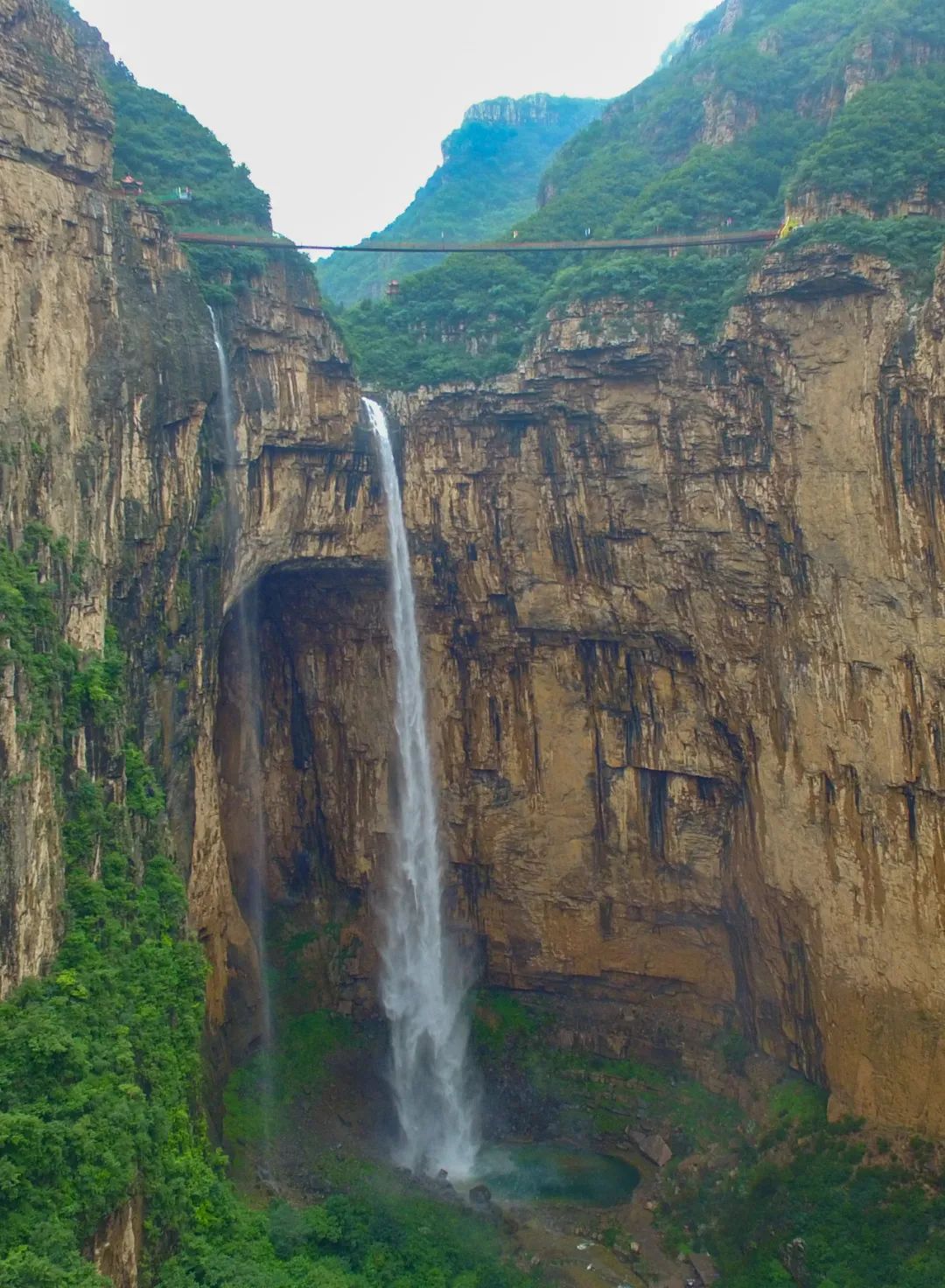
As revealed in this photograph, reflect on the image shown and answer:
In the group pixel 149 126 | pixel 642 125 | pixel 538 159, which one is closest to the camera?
pixel 149 126

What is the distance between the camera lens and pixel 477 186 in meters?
43.8

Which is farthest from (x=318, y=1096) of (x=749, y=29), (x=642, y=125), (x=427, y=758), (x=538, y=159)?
(x=538, y=159)

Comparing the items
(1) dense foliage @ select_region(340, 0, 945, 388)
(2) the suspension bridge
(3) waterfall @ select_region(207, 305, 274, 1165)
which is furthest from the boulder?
(2) the suspension bridge

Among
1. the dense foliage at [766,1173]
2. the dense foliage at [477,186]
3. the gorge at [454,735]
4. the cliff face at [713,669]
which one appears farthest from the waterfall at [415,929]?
the dense foliage at [477,186]

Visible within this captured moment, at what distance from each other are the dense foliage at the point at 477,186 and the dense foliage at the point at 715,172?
8.26 metres

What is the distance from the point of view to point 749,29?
111 feet

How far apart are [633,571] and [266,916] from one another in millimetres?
10812

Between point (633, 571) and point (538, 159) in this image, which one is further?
point (538, 159)

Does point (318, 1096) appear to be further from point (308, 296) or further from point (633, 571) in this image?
point (308, 296)

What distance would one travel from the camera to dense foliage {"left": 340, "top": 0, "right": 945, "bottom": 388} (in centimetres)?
2180

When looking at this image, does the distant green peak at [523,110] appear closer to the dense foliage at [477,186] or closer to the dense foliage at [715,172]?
the dense foliage at [477,186]

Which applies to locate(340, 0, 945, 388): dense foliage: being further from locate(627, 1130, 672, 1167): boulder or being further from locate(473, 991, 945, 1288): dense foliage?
locate(627, 1130, 672, 1167): boulder

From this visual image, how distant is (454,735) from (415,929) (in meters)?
4.27

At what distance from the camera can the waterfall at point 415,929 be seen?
80.6ft
